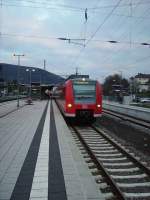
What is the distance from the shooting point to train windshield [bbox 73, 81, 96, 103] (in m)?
25.9

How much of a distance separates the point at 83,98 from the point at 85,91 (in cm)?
42

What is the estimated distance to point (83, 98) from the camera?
2594cm

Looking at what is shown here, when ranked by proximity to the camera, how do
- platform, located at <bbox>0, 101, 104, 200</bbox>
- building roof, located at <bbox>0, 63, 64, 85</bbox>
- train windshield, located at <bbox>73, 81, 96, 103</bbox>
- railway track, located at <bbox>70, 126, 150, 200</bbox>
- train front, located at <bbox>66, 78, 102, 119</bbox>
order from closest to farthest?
platform, located at <bbox>0, 101, 104, 200</bbox>
railway track, located at <bbox>70, 126, 150, 200</bbox>
train front, located at <bbox>66, 78, 102, 119</bbox>
train windshield, located at <bbox>73, 81, 96, 103</bbox>
building roof, located at <bbox>0, 63, 64, 85</bbox>

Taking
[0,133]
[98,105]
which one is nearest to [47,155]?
[0,133]

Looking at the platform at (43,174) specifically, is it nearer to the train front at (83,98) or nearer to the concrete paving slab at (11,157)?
the concrete paving slab at (11,157)

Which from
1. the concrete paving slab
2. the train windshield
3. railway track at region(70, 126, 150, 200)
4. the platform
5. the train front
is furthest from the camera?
the train windshield

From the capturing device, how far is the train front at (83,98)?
25688 millimetres

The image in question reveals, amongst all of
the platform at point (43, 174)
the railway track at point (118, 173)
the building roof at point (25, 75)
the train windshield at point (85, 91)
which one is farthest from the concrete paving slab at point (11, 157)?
the building roof at point (25, 75)

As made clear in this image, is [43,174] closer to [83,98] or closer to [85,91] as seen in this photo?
[83,98]

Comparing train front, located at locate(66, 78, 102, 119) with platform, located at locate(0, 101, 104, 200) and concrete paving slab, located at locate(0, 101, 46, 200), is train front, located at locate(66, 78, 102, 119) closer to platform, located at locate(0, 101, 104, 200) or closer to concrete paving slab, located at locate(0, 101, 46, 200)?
concrete paving slab, located at locate(0, 101, 46, 200)

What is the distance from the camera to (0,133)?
18812mm

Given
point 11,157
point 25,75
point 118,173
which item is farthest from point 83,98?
point 25,75

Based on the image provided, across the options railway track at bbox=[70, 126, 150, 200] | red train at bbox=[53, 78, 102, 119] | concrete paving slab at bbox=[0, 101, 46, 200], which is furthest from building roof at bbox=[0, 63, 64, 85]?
railway track at bbox=[70, 126, 150, 200]

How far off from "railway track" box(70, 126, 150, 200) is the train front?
334 inches
